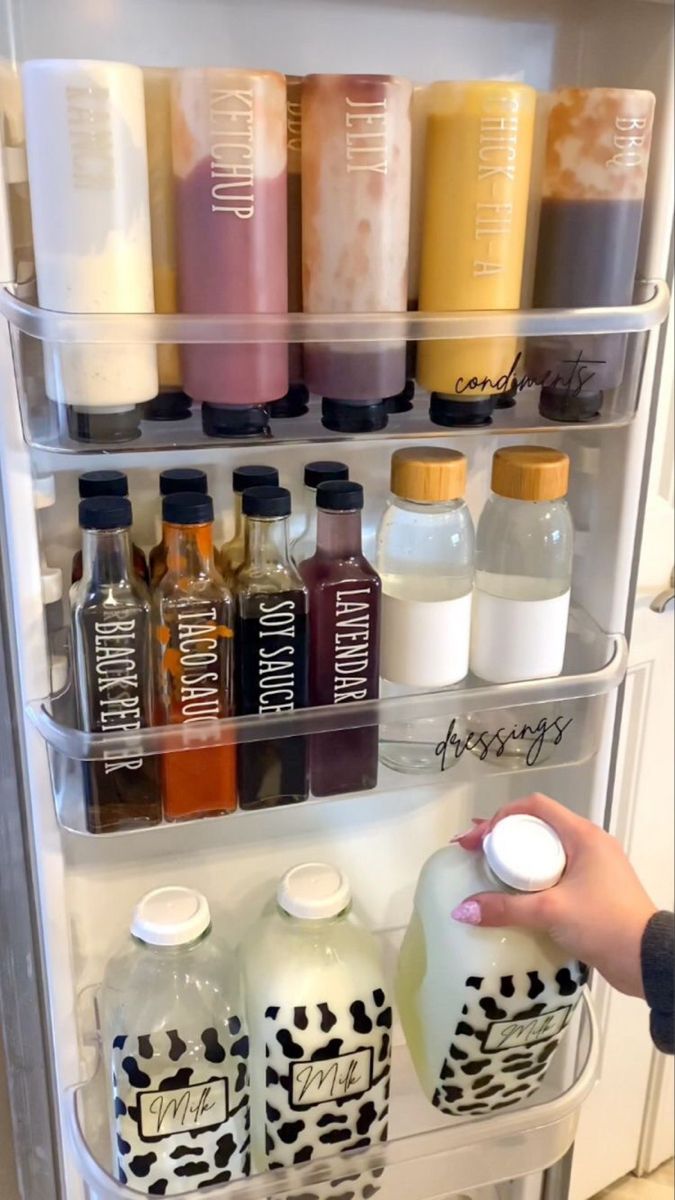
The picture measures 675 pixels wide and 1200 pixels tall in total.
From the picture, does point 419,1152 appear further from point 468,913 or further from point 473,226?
point 473,226

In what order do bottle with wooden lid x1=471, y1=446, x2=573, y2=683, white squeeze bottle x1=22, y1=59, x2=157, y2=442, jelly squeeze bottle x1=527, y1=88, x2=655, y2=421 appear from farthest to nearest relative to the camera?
1. bottle with wooden lid x1=471, y1=446, x2=573, y2=683
2. jelly squeeze bottle x1=527, y1=88, x2=655, y2=421
3. white squeeze bottle x1=22, y1=59, x2=157, y2=442

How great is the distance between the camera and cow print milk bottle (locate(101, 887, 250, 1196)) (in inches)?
32.3

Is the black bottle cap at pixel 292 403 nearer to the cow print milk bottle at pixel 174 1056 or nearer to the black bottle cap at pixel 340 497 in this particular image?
the black bottle cap at pixel 340 497

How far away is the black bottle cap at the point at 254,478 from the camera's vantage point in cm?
80

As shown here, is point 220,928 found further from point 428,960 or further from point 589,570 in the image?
point 589,570

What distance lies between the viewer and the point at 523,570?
869mm

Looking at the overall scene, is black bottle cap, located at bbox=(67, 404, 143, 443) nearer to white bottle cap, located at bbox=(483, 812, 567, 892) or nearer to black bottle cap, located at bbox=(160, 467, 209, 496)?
black bottle cap, located at bbox=(160, 467, 209, 496)

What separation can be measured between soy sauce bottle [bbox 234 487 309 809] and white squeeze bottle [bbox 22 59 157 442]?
0.12m

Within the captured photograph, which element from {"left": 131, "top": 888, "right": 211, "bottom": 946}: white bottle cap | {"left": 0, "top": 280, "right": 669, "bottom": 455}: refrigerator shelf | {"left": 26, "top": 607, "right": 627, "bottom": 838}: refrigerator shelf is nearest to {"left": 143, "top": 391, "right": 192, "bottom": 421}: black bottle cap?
{"left": 0, "top": 280, "right": 669, "bottom": 455}: refrigerator shelf

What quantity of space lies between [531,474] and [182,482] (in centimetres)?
27

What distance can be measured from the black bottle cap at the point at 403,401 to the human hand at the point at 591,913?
0.38m

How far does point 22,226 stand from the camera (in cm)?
69

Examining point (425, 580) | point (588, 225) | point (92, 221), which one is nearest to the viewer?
point (92, 221)

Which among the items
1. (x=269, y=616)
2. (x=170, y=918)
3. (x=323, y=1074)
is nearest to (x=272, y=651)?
(x=269, y=616)
